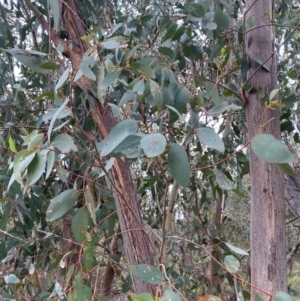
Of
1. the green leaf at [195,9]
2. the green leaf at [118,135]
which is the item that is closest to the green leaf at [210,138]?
the green leaf at [118,135]

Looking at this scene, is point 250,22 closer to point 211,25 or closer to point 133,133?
point 211,25

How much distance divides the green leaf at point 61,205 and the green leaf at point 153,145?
0.25 meters

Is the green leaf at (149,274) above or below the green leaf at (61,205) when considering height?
below

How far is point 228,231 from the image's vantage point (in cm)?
334

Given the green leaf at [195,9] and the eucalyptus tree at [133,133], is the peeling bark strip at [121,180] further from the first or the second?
the green leaf at [195,9]

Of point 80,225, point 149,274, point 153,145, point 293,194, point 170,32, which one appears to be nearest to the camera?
point 153,145

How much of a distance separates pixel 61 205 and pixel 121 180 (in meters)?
0.42

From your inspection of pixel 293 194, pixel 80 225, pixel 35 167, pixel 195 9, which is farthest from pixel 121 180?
pixel 293 194

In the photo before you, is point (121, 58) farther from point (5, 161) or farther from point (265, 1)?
point (5, 161)

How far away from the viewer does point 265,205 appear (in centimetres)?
98

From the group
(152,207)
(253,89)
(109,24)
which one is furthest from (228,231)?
(253,89)

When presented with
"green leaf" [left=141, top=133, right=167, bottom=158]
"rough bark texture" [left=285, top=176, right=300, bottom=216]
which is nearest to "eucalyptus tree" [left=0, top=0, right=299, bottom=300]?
"green leaf" [left=141, top=133, right=167, bottom=158]

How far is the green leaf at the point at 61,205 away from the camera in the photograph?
778 millimetres

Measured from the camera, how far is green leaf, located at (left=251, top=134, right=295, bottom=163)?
0.63 meters
